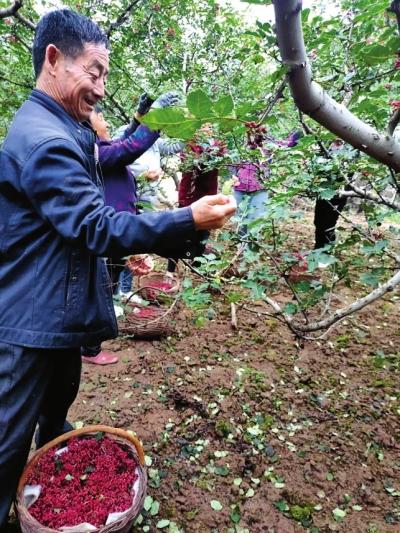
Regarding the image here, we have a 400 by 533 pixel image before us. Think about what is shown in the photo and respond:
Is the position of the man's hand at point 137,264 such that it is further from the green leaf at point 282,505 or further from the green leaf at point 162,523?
the green leaf at point 282,505

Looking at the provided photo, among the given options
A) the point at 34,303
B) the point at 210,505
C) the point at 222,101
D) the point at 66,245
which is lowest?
the point at 210,505

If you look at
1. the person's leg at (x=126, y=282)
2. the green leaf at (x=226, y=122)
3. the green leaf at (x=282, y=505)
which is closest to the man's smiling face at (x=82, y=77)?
the green leaf at (x=226, y=122)

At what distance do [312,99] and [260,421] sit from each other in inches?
85.8

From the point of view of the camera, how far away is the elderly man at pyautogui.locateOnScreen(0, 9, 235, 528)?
1031 millimetres

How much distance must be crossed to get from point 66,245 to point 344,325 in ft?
9.47

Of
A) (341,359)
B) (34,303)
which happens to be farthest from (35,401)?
(341,359)

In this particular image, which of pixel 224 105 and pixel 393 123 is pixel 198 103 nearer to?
pixel 224 105

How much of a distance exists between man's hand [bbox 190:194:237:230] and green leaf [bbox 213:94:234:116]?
0.35 metres

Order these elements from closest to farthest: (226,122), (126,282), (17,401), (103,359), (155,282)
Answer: (226,122) < (17,401) < (103,359) < (126,282) < (155,282)

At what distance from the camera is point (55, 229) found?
3.85 ft

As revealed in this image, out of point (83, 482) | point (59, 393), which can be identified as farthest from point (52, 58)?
point (83, 482)

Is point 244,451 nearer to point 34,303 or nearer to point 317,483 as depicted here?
point 317,483

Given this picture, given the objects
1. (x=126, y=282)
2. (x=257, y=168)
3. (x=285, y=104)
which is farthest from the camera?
(x=126, y=282)

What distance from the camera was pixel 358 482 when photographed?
2027mm
